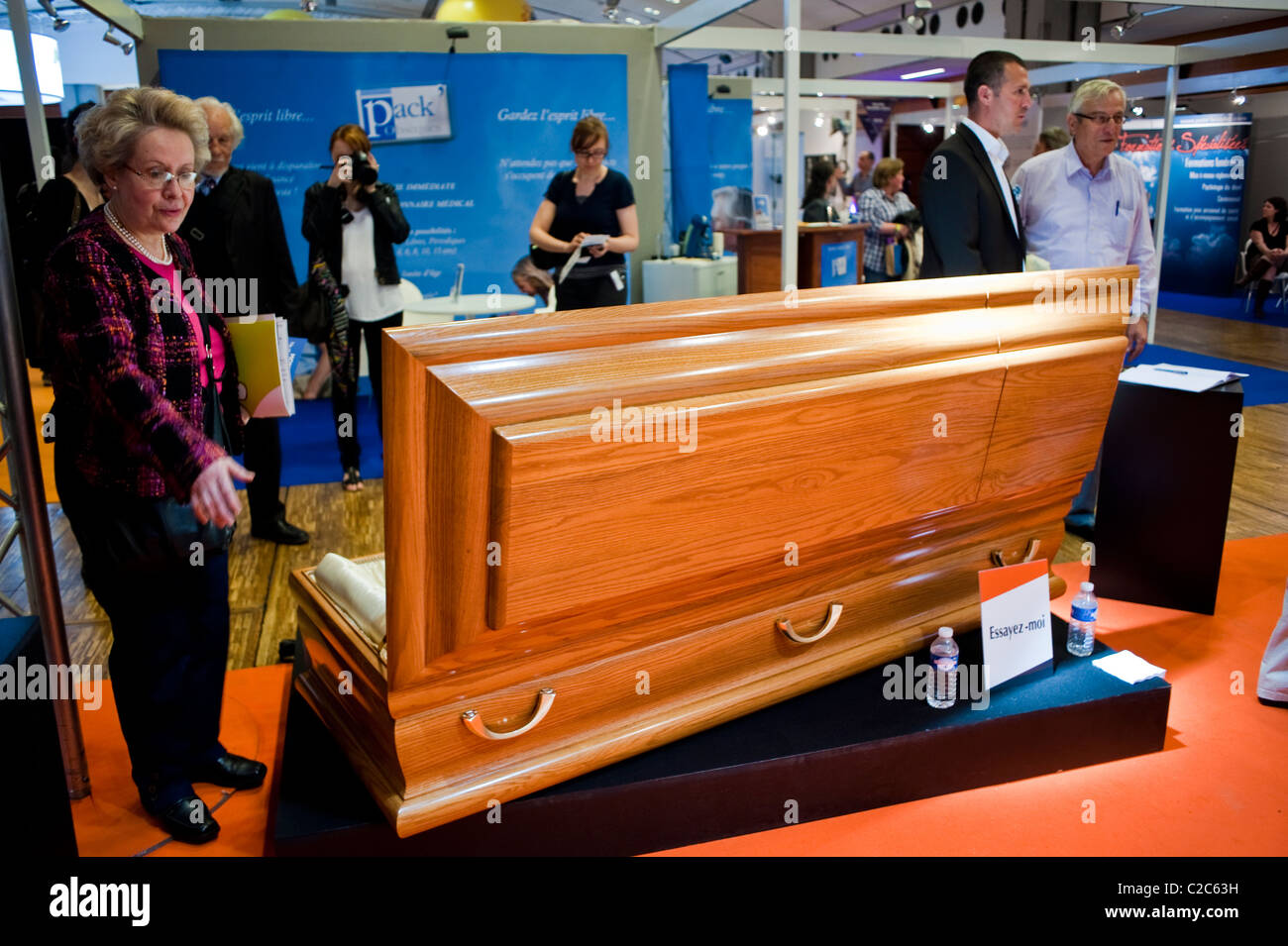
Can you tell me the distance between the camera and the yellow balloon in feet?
27.9

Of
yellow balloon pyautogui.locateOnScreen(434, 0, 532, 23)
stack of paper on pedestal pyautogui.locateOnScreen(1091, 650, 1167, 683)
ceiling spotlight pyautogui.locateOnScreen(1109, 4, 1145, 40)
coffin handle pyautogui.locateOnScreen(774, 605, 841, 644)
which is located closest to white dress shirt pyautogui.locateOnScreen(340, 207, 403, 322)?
coffin handle pyautogui.locateOnScreen(774, 605, 841, 644)

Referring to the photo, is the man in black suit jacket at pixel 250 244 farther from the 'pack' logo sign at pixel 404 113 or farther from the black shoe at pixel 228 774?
the 'pack' logo sign at pixel 404 113

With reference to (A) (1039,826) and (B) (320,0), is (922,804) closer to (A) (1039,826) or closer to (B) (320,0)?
(A) (1039,826)

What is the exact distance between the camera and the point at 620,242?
4488 mm

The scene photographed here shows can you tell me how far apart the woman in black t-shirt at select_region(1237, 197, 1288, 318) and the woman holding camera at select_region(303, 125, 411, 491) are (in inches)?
370

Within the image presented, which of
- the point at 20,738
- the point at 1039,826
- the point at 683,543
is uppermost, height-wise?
the point at 683,543

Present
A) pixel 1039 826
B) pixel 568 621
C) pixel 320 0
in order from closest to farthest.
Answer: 1. pixel 568 621
2. pixel 1039 826
3. pixel 320 0

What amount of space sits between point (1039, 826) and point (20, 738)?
1.85 meters

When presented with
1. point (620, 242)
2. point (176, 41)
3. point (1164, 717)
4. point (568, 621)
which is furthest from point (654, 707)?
point (176, 41)

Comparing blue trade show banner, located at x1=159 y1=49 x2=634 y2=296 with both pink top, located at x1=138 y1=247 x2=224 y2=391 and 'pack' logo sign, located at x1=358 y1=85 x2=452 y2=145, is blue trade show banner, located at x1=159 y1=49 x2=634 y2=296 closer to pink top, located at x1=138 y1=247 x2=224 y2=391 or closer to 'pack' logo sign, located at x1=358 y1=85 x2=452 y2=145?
'pack' logo sign, located at x1=358 y1=85 x2=452 y2=145

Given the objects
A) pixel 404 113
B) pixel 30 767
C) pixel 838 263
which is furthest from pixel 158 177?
pixel 838 263

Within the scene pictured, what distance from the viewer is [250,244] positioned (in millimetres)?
3627

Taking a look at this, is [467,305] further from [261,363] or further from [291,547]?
[261,363]

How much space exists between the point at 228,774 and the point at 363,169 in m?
2.93
